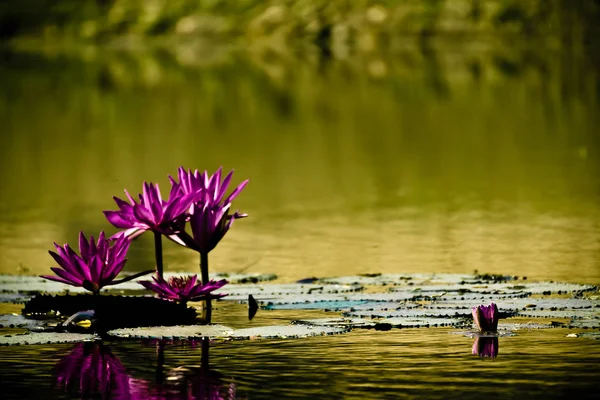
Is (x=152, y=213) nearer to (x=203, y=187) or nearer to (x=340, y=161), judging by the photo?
(x=203, y=187)

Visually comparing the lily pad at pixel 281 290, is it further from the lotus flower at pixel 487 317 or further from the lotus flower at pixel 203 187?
the lotus flower at pixel 487 317

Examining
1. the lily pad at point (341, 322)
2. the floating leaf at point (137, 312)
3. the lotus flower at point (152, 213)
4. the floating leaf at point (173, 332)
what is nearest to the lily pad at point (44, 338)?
the floating leaf at point (173, 332)

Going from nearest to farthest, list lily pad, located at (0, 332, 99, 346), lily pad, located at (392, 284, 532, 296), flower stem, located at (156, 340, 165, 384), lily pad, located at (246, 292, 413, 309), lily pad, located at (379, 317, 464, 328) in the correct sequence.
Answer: flower stem, located at (156, 340, 165, 384)
lily pad, located at (0, 332, 99, 346)
lily pad, located at (379, 317, 464, 328)
lily pad, located at (246, 292, 413, 309)
lily pad, located at (392, 284, 532, 296)

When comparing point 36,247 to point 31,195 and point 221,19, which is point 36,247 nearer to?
point 31,195

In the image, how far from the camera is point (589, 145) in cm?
2719

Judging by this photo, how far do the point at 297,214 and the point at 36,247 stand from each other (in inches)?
149

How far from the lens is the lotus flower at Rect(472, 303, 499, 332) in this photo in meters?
8.23

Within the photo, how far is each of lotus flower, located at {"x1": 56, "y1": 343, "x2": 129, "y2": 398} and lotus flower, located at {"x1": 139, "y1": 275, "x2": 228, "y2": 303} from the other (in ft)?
2.16

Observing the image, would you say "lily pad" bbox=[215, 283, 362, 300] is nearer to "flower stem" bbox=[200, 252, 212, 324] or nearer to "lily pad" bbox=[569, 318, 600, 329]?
"flower stem" bbox=[200, 252, 212, 324]

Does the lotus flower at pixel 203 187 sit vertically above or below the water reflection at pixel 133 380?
above

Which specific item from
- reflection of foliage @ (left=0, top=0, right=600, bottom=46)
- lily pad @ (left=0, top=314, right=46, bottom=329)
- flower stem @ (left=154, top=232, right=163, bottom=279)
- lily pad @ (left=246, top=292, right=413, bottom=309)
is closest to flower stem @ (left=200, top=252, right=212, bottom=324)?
flower stem @ (left=154, top=232, right=163, bottom=279)

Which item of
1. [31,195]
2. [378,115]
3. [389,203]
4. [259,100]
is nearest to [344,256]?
[389,203]

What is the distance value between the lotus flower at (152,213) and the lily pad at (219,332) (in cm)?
60

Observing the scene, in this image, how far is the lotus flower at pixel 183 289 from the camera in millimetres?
8742
